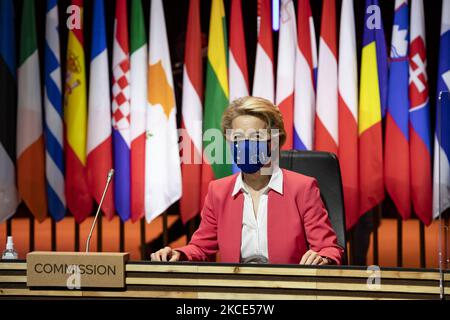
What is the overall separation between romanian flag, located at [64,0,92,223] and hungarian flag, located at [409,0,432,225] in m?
1.88

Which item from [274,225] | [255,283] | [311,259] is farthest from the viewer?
[274,225]

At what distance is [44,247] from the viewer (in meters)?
5.10

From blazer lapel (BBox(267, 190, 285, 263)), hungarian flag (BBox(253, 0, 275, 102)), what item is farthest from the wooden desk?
hungarian flag (BBox(253, 0, 275, 102))

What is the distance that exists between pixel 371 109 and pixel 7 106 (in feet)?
6.87

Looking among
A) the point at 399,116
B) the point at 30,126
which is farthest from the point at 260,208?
the point at 30,126

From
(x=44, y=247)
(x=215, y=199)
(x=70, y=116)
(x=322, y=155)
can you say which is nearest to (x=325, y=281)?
(x=215, y=199)

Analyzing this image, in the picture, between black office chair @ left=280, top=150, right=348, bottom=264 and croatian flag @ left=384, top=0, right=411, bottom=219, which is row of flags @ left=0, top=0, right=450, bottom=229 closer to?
croatian flag @ left=384, top=0, right=411, bottom=219

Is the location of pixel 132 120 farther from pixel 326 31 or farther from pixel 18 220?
pixel 18 220

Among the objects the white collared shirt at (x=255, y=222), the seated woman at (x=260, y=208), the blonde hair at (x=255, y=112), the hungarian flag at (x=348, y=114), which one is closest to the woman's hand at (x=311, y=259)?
the seated woman at (x=260, y=208)

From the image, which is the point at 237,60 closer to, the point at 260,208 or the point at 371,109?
the point at 371,109

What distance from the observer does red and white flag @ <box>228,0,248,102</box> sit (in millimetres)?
3908

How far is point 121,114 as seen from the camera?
3.93 metres

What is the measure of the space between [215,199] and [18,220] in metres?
5.19

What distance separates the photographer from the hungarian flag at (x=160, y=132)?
389 cm
